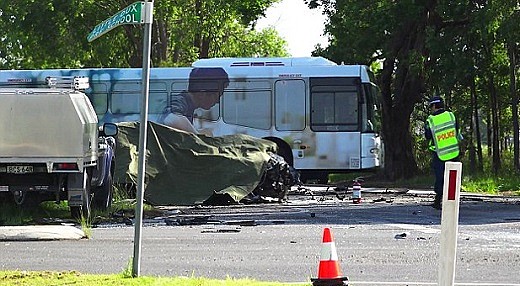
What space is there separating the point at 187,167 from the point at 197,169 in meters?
0.20

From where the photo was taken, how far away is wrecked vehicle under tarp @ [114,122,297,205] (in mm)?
21078

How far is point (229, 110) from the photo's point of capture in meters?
30.5

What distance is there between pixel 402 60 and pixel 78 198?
70.7ft

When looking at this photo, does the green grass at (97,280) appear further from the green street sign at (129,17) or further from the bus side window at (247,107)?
the bus side window at (247,107)

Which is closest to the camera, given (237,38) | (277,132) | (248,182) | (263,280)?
(263,280)

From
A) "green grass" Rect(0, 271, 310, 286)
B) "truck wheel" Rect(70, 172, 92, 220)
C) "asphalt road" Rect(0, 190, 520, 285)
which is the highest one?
"truck wheel" Rect(70, 172, 92, 220)

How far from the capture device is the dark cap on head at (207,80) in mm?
30594

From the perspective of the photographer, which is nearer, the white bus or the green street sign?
the green street sign

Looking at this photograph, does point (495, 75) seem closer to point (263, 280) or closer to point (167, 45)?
point (167, 45)

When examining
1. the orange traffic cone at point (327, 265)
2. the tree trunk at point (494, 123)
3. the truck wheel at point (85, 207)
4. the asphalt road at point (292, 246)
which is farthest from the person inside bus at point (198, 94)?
the orange traffic cone at point (327, 265)

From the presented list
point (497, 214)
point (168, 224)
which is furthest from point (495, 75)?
point (168, 224)

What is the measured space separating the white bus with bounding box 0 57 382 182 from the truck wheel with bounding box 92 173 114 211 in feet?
38.7

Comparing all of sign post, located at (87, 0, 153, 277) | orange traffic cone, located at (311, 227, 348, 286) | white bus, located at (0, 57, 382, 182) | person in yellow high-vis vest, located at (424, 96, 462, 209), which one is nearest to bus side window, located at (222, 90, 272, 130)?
white bus, located at (0, 57, 382, 182)

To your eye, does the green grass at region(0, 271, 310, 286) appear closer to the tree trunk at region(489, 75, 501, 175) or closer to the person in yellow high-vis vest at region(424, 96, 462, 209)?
the person in yellow high-vis vest at region(424, 96, 462, 209)
